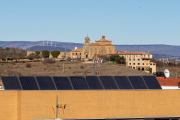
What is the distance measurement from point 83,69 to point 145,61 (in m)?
34.0

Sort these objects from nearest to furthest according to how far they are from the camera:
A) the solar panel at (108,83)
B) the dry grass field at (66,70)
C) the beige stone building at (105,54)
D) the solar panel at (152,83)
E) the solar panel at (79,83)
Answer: the solar panel at (79,83) < the solar panel at (108,83) < the solar panel at (152,83) < the dry grass field at (66,70) < the beige stone building at (105,54)

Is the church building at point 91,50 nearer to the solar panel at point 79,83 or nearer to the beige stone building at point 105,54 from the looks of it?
the beige stone building at point 105,54

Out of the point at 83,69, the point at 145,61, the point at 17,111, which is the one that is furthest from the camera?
the point at 145,61

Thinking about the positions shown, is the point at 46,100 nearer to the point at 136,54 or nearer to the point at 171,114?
the point at 171,114

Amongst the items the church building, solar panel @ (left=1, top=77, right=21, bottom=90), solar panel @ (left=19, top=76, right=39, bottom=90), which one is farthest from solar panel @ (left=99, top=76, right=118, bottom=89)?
the church building

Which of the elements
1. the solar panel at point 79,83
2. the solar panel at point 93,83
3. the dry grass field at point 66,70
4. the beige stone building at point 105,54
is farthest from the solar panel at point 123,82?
the beige stone building at point 105,54

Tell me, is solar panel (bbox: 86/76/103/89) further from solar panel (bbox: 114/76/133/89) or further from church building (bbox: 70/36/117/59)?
church building (bbox: 70/36/117/59)

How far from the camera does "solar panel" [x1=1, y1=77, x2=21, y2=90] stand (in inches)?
840

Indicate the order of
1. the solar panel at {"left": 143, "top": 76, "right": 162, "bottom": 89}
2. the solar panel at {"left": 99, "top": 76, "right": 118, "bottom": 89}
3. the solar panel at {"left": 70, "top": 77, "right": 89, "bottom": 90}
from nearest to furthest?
the solar panel at {"left": 70, "top": 77, "right": 89, "bottom": 90}, the solar panel at {"left": 99, "top": 76, "right": 118, "bottom": 89}, the solar panel at {"left": 143, "top": 76, "right": 162, "bottom": 89}

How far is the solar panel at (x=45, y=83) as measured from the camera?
21312 millimetres

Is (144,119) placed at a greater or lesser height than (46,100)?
lesser

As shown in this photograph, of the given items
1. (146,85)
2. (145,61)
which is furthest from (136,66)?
(146,85)

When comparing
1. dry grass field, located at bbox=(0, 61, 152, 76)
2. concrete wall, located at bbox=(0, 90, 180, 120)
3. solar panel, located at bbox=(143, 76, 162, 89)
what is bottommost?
dry grass field, located at bbox=(0, 61, 152, 76)

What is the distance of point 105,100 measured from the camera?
2109cm
